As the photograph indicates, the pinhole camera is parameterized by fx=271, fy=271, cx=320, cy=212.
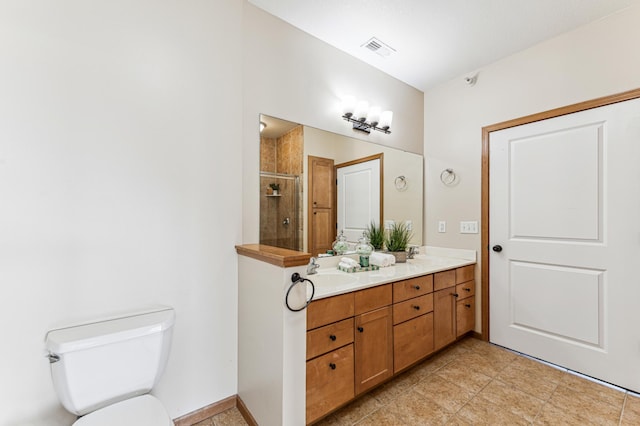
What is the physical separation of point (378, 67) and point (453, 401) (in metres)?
2.77

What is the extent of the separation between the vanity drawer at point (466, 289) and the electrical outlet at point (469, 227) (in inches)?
19.2

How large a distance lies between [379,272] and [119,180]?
177 centimetres

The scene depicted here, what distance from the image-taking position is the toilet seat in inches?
41.1

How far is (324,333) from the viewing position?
1.47m

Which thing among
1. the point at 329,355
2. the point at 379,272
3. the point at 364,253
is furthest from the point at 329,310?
the point at 364,253

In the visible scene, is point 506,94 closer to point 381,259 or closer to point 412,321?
point 381,259

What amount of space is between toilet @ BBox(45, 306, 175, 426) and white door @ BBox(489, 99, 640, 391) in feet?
8.94

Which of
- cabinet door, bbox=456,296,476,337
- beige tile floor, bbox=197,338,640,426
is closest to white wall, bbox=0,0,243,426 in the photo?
beige tile floor, bbox=197,338,640,426

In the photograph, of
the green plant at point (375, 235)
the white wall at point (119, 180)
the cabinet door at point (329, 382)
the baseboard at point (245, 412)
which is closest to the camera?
the white wall at point (119, 180)

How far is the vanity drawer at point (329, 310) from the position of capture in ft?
4.67

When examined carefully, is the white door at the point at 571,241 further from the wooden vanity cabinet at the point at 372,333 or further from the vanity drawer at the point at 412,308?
the vanity drawer at the point at 412,308

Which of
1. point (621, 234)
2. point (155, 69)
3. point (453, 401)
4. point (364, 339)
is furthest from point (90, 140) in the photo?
point (621, 234)

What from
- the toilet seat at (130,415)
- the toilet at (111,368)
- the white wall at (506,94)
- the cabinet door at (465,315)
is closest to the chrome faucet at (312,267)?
the toilet at (111,368)

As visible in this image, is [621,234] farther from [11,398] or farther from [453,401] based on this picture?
[11,398]
